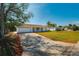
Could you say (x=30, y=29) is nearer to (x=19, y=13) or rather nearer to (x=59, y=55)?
(x=19, y=13)

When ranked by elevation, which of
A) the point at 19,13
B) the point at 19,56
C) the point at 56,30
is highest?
the point at 19,13

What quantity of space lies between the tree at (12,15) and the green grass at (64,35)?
171 mm

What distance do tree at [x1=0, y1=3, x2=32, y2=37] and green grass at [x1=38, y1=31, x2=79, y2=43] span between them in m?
0.17

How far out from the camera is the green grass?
4.41 feet

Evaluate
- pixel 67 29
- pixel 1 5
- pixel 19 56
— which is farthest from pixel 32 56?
pixel 1 5

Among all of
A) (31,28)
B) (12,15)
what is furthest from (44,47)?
(12,15)

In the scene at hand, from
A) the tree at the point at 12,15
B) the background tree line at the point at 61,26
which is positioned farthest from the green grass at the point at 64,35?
the tree at the point at 12,15

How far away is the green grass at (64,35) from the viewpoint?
1.34 m

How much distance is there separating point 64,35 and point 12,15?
1.27 ft

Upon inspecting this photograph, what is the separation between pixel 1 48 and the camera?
1370 millimetres

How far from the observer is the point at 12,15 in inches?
54.7

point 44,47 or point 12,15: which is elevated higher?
point 12,15

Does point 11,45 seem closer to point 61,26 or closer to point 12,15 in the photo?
point 12,15

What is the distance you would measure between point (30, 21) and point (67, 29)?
0.26 m
